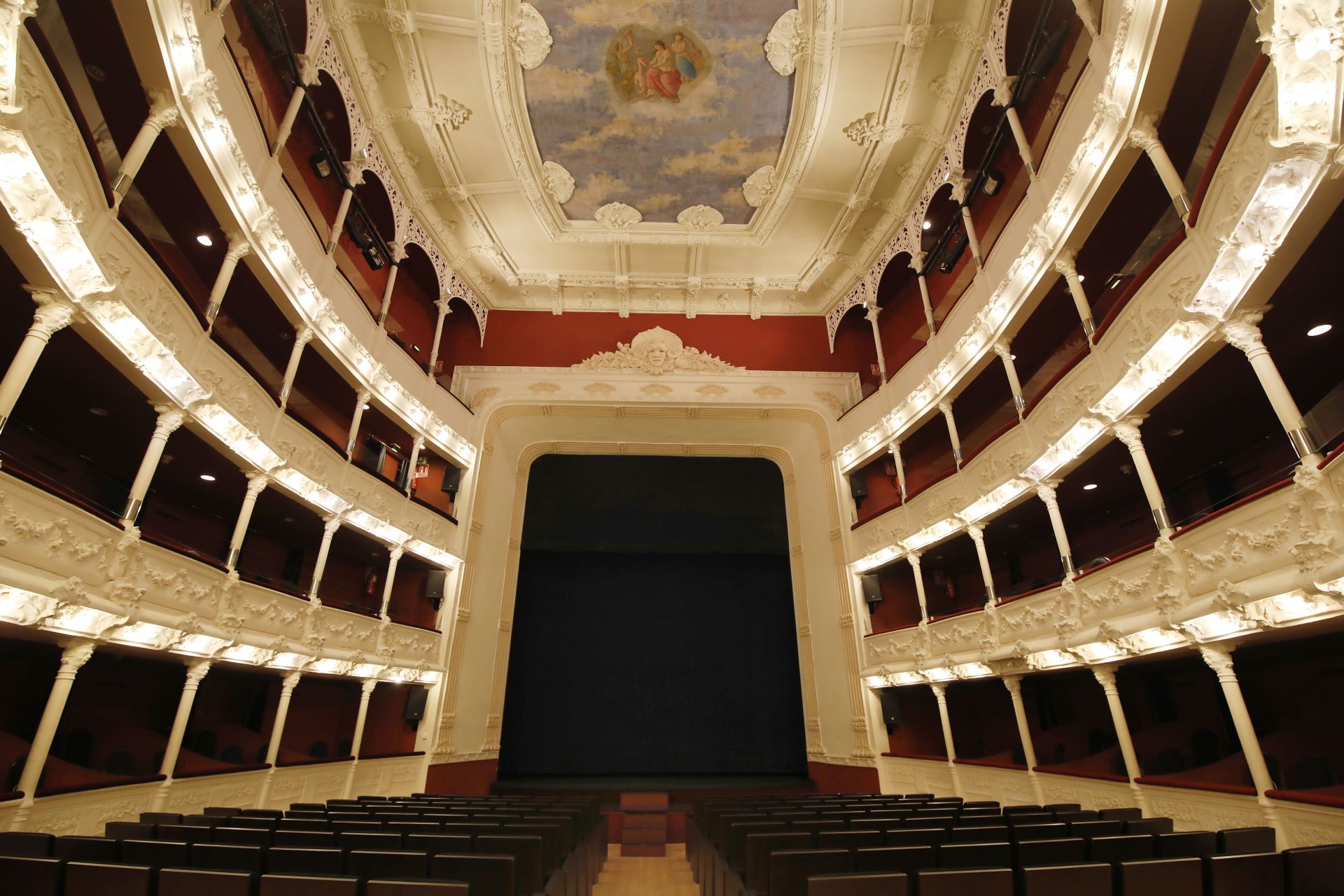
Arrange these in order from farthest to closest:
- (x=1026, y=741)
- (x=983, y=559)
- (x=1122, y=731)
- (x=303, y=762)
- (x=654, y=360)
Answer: (x=654, y=360), (x=983, y=559), (x=303, y=762), (x=1026, y=741), (x=1122, y=731)

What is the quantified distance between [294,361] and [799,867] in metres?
11.2

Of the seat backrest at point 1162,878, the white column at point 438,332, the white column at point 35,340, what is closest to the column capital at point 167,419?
the white column at point 35,340

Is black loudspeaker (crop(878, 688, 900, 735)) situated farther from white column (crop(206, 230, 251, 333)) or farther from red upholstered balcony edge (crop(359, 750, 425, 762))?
white column (crop(206, 230, 251, 333))

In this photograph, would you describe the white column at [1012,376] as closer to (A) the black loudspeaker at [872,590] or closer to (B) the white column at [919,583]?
(B) the white column at [919,583]

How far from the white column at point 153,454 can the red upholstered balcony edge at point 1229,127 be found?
1268 cm

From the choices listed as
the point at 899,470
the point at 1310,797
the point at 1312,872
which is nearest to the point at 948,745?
the point at 899,470

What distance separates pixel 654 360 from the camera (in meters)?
18.2

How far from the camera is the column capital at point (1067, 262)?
31.9 ft

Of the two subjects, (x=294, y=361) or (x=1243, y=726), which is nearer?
(x=1243, y=726)

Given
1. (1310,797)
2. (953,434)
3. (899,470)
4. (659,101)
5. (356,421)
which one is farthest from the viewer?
(899,470)

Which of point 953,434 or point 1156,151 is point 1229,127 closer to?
point 1156,151

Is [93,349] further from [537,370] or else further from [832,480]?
[832,480]

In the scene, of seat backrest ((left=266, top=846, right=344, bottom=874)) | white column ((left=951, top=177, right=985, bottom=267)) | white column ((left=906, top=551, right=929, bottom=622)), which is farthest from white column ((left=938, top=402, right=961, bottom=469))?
seat backrest ((left=266, top=846, right=344, bottom=874))

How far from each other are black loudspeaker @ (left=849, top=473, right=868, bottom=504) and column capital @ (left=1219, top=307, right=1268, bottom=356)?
987 centimetres
